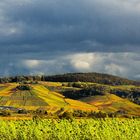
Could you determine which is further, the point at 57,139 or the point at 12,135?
the point at 12,135

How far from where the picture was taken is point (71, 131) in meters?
46.4

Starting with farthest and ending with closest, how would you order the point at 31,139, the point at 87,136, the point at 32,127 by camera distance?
1. the point at 32,127
2. the point at 31,139
3. the point at 87,136

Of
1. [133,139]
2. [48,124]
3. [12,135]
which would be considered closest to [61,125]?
[48,124]

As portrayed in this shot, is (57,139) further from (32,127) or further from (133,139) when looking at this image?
(133,139)

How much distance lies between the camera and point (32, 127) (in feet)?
161

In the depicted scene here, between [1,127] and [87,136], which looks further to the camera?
[1,127]

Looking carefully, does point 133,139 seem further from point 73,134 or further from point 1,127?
point 1,127

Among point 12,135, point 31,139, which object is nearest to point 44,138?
point 31,139

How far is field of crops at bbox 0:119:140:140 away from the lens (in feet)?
144

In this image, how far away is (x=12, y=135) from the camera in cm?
4841

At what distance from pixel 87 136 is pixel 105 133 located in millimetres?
2418

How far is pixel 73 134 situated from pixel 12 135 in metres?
7.52

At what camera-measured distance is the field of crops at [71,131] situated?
144 feet

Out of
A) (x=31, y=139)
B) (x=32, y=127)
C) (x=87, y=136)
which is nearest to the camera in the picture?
(x=87, y=136)
